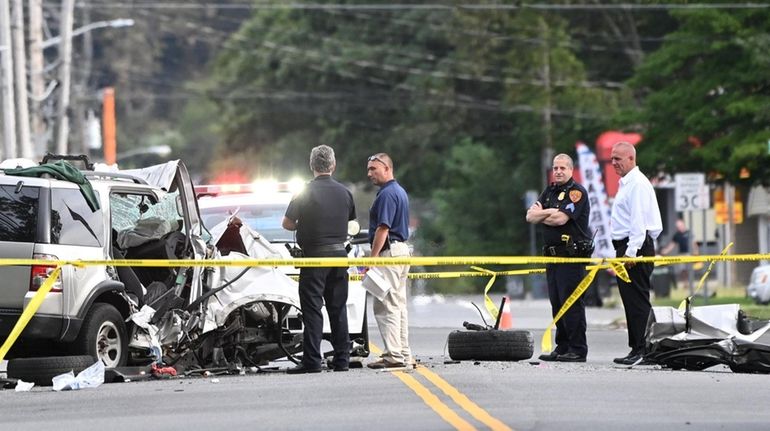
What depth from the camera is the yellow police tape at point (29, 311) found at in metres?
15.0

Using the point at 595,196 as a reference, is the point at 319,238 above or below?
below

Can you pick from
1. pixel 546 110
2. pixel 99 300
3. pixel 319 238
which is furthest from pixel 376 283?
pixel 546 110

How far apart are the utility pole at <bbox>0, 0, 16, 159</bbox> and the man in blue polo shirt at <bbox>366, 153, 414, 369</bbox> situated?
2237cm

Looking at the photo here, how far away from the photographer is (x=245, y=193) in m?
21.0

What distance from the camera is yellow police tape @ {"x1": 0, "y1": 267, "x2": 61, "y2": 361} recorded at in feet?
49.1

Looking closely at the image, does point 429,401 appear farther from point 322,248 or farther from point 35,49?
point 35,49

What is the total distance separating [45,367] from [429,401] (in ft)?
11.8

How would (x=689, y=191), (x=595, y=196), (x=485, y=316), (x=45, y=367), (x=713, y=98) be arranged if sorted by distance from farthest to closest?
(x=595, y=196) → (x=713, y=98) → (x=689, y=191) → (x=485, y=316) → (x=45, y=367)

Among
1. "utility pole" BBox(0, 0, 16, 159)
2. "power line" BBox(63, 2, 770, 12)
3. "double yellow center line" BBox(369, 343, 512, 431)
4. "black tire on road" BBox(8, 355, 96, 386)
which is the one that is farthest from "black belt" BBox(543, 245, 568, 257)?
"utility pole" BBox(0, 0, 16, 159)

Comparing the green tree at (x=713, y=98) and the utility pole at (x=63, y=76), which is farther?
the utility pole at (x=63, y=76)

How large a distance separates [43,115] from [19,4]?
18352mm

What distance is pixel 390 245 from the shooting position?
52.7ft

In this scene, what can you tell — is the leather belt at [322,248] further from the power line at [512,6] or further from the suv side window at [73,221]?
the power line at [512,6]

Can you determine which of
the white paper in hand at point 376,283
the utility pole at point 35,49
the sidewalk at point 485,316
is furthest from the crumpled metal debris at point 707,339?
the utility pole at point 35,49
